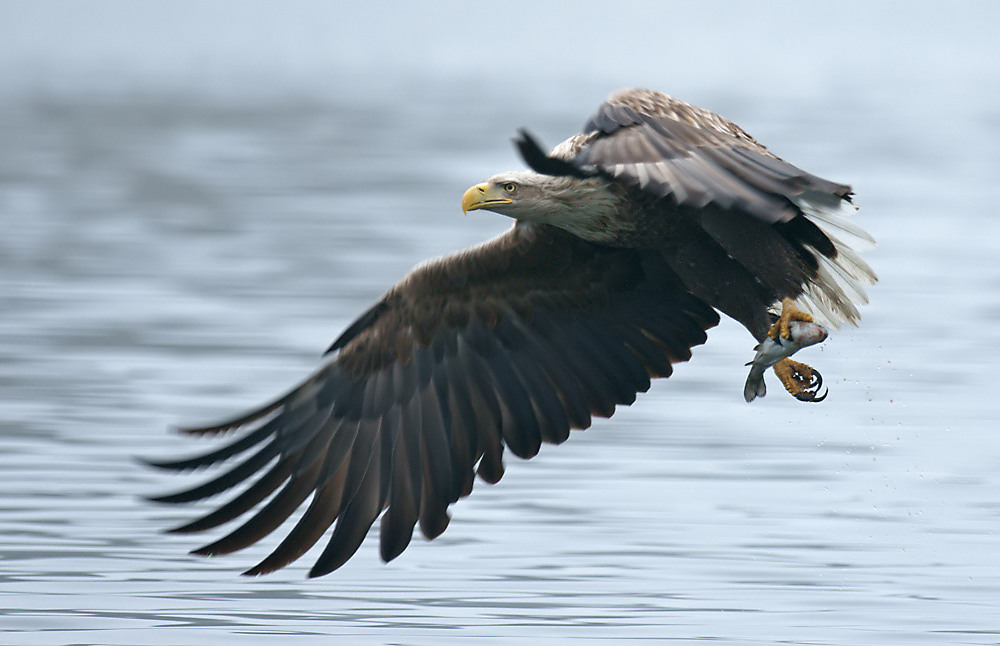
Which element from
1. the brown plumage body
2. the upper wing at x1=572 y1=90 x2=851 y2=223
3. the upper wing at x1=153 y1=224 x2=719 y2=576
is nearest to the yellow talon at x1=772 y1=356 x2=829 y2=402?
the brown plumage body

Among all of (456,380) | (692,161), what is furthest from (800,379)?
(692,161)

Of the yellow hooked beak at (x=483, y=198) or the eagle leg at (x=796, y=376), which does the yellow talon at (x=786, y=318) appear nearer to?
the eagle leg at (x=796, y=376)

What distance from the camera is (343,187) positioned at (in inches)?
965

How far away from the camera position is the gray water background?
26.8 ft

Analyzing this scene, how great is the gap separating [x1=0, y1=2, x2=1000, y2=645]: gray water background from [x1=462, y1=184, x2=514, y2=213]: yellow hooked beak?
136 cm

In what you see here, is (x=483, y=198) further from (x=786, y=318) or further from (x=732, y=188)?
(x=732, y=188)

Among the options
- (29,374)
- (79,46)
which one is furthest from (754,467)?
(79,46)

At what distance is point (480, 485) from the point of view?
10.1 meters

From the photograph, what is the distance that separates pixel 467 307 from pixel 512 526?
1.21 m

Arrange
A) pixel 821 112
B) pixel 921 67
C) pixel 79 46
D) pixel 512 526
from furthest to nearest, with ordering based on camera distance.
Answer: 1. pixel 79 46
2. pixel 921 67
3. pixel 821 112
4. pixel 512 526

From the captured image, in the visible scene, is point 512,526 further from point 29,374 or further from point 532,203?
point 29,374

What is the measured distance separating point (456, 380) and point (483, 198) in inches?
36.2

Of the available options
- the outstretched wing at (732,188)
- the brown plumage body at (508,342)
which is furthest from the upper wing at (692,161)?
the brown plumage body at (508,342)

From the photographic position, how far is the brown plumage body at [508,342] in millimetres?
7824
